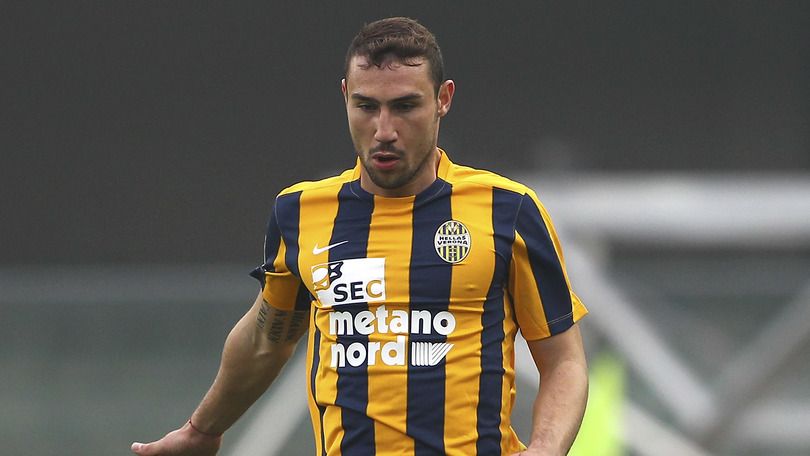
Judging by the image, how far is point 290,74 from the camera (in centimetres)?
1336

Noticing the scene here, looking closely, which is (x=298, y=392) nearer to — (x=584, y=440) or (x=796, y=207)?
(x=584, y=440)

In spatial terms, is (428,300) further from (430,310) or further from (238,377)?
(238,377)

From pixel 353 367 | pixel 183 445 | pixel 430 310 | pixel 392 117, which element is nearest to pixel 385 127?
pixel 392 117

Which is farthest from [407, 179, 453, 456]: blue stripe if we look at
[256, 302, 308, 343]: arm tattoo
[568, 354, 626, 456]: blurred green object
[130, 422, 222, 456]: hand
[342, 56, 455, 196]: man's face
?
[568, 354, 626, 456]: blurred green object

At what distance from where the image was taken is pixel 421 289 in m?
3.25

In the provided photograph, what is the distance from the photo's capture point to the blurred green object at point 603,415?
6.54 metres

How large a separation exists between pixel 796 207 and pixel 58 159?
8.92 meters

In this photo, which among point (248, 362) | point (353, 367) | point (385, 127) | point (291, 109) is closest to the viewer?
point (385, 127)

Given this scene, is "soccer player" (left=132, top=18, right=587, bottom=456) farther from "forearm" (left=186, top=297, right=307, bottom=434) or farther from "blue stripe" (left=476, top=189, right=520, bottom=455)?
"forearm" (left=186, top=297, right=307, bottom=434)

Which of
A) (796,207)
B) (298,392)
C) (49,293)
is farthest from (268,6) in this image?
(796,207)

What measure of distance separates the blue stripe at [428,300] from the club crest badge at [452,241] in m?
0.01

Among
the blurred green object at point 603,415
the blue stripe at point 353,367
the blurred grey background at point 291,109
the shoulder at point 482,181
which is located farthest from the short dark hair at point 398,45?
the blurred grey background at point 291,109

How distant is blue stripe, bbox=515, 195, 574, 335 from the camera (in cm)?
327

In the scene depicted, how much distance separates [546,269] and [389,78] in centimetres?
57
